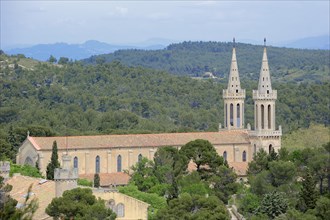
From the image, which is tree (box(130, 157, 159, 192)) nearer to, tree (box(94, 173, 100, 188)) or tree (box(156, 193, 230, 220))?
tree (box(94, 173, 100, 188))

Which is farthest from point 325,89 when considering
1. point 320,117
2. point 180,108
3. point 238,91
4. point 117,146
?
point 117,146

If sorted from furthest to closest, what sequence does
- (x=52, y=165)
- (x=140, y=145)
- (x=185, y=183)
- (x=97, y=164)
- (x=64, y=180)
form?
(x=140, y=145)
(x=97, y=164)
(x=52, y=165)
(x=185, y=183)
(x=64, y=180)

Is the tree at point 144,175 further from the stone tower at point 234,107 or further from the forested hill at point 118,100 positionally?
the forested hill at point 118,100

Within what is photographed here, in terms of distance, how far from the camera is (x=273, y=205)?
49594mm

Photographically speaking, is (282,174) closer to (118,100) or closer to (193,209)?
(193,209)

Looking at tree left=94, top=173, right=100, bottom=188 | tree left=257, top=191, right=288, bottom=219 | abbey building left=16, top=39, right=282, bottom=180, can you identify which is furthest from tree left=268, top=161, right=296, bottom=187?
tree left=94, top=173, right=100, bottom=188

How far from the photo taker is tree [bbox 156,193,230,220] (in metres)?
45.1

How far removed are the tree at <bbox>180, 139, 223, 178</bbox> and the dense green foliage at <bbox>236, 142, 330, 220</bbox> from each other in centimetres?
230

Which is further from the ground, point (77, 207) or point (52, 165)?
point (52, 165)

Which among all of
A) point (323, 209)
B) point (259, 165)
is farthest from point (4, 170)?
point (323, 209)

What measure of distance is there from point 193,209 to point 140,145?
1884cm

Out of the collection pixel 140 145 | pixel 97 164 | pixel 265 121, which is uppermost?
pixel 265 121

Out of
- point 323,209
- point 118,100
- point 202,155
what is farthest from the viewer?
point 118,100

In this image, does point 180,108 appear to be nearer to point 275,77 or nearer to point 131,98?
point 131,98
